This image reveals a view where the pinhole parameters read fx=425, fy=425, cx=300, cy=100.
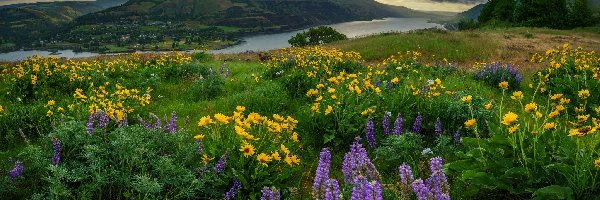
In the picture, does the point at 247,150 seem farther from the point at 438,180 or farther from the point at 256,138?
the point at 438,180

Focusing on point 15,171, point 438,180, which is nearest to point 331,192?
point 438,180

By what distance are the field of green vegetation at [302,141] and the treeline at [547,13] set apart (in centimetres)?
4806

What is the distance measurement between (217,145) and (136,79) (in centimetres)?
831

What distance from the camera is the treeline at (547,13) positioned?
51.5 metres

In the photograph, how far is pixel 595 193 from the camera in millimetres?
4117

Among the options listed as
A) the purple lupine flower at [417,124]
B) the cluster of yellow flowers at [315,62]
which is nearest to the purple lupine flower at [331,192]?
the purple lupine flower at [417,124]

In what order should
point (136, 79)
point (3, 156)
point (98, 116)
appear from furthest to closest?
point (136, 79) → point (3, 156) → point (98, 116)

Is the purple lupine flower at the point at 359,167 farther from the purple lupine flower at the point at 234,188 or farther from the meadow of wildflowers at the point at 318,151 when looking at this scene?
the purple lupine flower at the point at 234,188

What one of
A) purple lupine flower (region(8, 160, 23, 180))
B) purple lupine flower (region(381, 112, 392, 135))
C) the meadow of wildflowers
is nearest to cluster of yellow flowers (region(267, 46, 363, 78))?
the meadow of wildflowers

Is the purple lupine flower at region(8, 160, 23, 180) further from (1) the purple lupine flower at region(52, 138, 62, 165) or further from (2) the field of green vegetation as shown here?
(1) the purple lupine flower at region(52, 138, 62, 165)

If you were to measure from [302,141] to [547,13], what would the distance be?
5770 centimetres

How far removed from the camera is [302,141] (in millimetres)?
7031

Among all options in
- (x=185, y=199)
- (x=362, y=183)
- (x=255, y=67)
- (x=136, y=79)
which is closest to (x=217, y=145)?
(x=185, y=199)

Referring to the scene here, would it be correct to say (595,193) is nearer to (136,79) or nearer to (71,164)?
(71,164)
